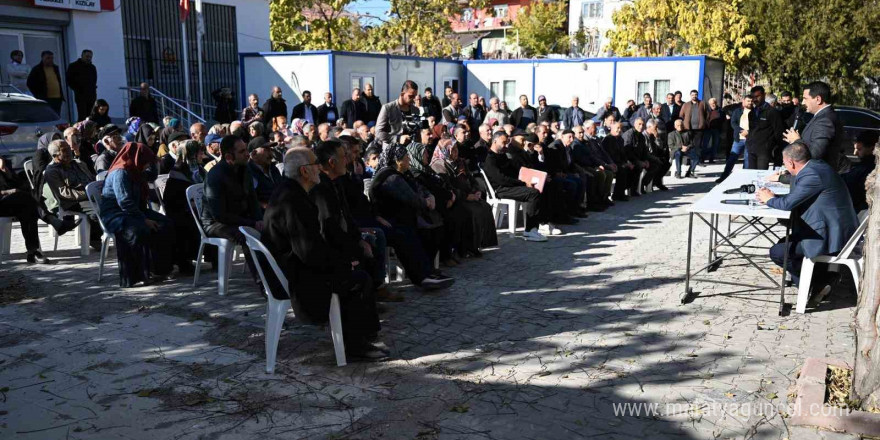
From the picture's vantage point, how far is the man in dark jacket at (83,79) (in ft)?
47.1

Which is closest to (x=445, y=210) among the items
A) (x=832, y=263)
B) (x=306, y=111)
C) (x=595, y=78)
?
(x=832, y=263)

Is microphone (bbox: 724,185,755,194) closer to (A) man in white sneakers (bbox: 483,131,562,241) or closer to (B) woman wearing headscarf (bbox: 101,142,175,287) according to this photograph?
(A) man in white sneakers (bbox: 483,131,562,241)

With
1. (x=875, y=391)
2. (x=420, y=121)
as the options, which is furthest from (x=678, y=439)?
(x=420, y=121)

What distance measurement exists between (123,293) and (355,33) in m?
29.8

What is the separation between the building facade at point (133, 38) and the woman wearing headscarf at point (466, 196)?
9134 millimetres

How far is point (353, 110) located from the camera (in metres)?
15.7

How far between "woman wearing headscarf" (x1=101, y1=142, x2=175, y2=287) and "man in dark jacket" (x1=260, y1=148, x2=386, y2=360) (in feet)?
8.26

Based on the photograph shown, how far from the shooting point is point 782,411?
174 inches

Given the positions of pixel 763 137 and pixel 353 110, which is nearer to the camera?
pixel 763 137

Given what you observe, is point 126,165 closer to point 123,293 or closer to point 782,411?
point 123,293

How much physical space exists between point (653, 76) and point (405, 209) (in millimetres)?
15607

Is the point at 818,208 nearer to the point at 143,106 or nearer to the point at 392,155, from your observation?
the point at 392,155

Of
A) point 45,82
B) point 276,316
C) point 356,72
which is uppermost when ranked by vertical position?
point 356,72

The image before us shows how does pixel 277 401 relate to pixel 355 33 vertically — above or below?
→ below
